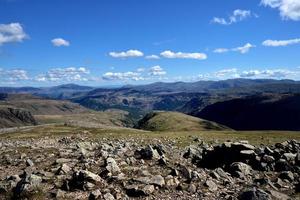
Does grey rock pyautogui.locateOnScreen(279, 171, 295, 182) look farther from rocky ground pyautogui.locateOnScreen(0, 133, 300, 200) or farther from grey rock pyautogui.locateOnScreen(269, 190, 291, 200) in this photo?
grey rock pyautogui.locateOnScreen(269, 190, 291, 200)

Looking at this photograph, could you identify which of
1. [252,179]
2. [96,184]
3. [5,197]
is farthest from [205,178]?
[5,197]

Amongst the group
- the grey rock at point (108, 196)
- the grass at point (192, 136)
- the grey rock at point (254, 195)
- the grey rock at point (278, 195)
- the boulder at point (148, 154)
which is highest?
the boulder at point (148, 154)

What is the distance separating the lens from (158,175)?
82.3 ft

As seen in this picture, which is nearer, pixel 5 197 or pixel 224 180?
pixel 5 197

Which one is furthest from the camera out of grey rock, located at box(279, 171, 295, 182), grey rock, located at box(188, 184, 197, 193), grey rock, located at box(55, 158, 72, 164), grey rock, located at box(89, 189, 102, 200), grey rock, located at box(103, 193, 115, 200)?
grey rock, located at box(55, 158, 72, 164)

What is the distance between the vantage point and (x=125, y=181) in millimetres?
24391

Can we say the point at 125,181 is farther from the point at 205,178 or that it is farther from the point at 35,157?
the point at 35,157

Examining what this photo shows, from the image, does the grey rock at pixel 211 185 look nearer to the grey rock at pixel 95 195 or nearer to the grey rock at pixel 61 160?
the grey rock at pixel 95 195

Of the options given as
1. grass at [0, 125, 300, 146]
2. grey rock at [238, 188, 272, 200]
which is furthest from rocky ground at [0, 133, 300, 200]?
grass at [0, 125, 300, 146]

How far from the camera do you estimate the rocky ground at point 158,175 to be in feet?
75.3

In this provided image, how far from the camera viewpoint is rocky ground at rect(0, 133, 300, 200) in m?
22.9

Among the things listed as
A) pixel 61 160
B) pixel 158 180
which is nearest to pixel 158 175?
pixel 158 180

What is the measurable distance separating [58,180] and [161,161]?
7491 mm

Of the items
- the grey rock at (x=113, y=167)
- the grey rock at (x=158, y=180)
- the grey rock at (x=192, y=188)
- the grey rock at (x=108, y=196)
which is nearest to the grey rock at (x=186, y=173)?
the grey rock at (x=192, y=188)
